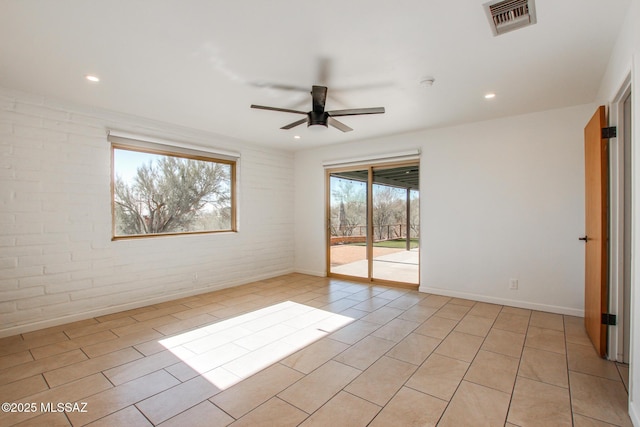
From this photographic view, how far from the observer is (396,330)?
10.5ft

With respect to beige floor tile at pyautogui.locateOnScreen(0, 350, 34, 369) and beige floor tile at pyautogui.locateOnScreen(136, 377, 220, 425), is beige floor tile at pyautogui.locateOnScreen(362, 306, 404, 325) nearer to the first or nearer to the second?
beige floor tile at pyautogui.locateOnScreen(136, 377, 220, 425)

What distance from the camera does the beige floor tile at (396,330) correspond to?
9.96 feet

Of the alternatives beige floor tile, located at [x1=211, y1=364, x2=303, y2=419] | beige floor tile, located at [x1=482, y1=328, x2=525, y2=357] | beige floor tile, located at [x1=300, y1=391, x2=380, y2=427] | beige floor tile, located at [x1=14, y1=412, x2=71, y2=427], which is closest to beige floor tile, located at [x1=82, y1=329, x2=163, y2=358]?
beige floor tile, located at [x1=14, y1=412, x2=71, y2=427]

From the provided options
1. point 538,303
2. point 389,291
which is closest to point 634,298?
point 538,303

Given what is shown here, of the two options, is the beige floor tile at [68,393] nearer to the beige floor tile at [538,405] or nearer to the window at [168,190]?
the window at [168,190]

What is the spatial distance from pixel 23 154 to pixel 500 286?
5802 mm

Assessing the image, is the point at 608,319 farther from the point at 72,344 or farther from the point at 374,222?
the point at 72,344

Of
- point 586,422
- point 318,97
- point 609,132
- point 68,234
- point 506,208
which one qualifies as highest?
point 318,97

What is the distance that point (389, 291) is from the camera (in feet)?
15.6

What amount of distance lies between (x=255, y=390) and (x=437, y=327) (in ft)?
6.74

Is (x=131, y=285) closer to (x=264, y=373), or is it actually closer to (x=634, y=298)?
(x=264, y=373)

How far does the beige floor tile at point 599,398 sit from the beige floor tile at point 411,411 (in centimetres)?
88

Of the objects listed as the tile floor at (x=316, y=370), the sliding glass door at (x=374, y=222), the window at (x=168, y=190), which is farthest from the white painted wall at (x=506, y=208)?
the window at (x=168, y=190)

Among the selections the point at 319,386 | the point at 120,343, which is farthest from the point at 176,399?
the point at 120,343
